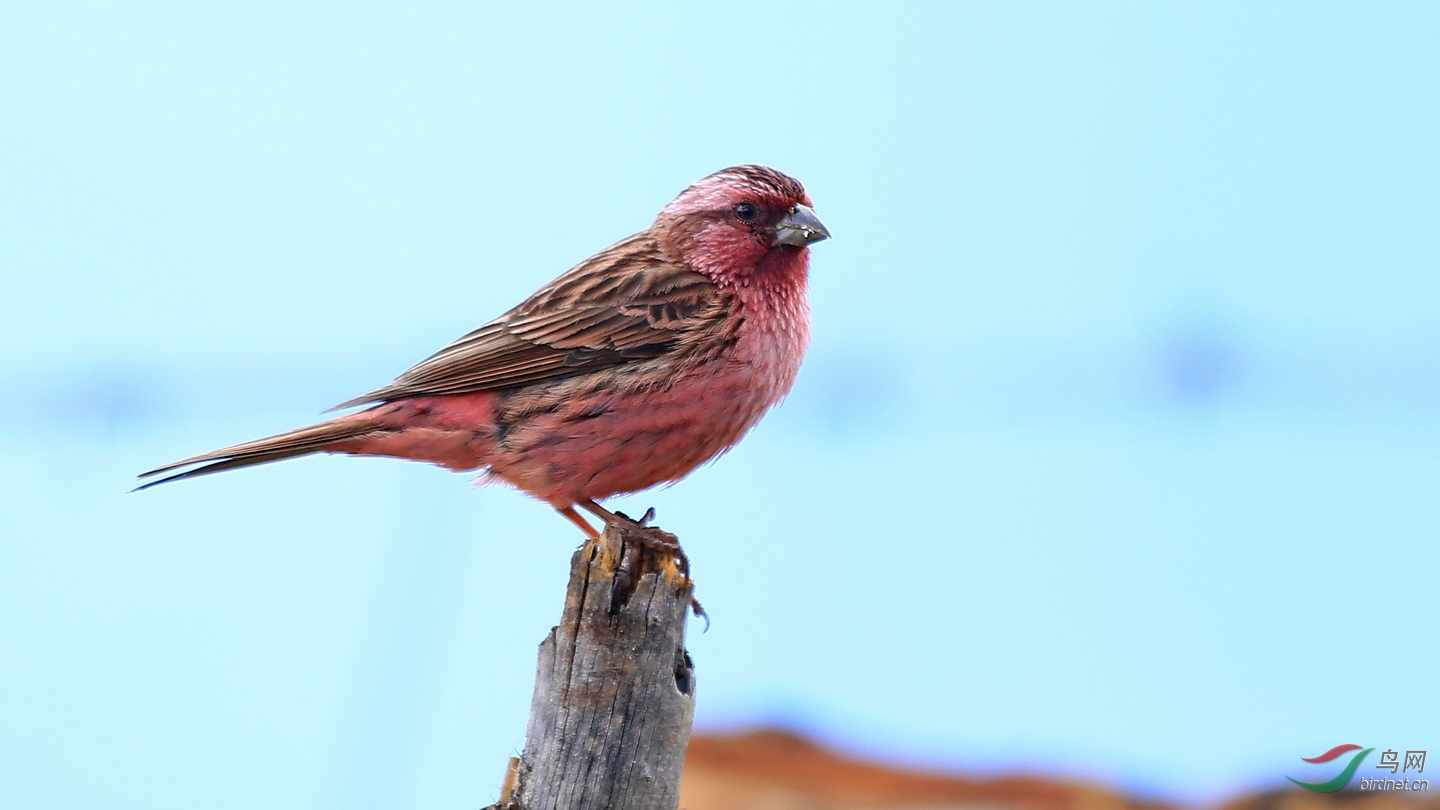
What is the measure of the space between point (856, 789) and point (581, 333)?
267cm

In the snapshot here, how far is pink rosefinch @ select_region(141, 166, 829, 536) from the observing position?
517 centimetres

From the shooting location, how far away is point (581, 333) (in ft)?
18.1

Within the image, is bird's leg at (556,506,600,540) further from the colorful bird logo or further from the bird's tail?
the colorful bird logo

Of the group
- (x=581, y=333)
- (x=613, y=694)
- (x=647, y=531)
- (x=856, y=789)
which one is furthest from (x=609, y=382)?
(x=856, y=789)

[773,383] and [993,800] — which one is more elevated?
[773,383]

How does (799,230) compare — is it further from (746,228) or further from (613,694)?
(613,694)

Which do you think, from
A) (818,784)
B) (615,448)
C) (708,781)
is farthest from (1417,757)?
(615,448)

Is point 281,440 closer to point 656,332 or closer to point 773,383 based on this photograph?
point 656,332

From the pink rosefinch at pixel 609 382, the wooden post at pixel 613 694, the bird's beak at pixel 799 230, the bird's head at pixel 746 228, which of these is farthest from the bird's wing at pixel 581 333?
the wooden post at pixel 613 694

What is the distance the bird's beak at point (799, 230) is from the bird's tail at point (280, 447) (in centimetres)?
203

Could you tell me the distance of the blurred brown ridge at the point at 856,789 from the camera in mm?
5879

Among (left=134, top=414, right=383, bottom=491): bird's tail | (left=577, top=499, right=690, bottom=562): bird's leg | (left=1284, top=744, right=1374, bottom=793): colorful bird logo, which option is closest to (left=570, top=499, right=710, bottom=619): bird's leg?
(left=577, top=499, right=690, bottom=562): bird's leg

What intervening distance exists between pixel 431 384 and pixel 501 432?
0.40 m

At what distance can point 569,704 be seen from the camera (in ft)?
12.5
